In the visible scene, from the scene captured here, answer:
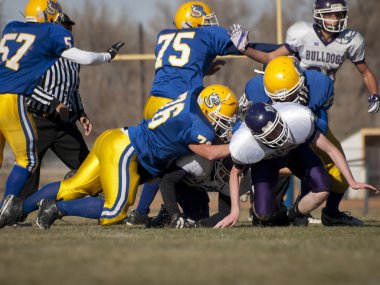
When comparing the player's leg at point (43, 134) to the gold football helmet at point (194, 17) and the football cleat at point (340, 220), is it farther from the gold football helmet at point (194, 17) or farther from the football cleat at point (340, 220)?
the football cleat at point (340, 220)

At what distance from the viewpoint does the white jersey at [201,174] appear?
21.0 feet

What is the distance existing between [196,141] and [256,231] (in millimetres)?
730

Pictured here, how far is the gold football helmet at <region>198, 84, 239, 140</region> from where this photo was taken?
6.28m

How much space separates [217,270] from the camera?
3871 millimetres

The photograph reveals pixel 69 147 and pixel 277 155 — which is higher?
pixel 277 155

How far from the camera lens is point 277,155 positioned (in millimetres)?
6277

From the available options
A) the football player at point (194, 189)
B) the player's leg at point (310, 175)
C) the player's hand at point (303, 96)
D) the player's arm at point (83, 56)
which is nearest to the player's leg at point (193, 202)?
the football player at point (194, 189)

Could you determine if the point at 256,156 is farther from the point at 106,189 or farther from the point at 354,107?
the point at 354,107

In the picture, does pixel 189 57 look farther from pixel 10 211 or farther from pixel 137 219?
pixel 10 211

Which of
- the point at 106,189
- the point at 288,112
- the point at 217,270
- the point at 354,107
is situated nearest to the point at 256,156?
the point at 288,112

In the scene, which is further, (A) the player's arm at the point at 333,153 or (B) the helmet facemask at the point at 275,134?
(A) the player's arm at the point at 333,153

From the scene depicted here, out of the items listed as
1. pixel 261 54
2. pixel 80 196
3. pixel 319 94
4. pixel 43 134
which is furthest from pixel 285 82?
pixel 43 134

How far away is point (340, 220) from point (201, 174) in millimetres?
1228

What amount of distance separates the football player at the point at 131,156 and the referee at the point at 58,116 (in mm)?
1190
